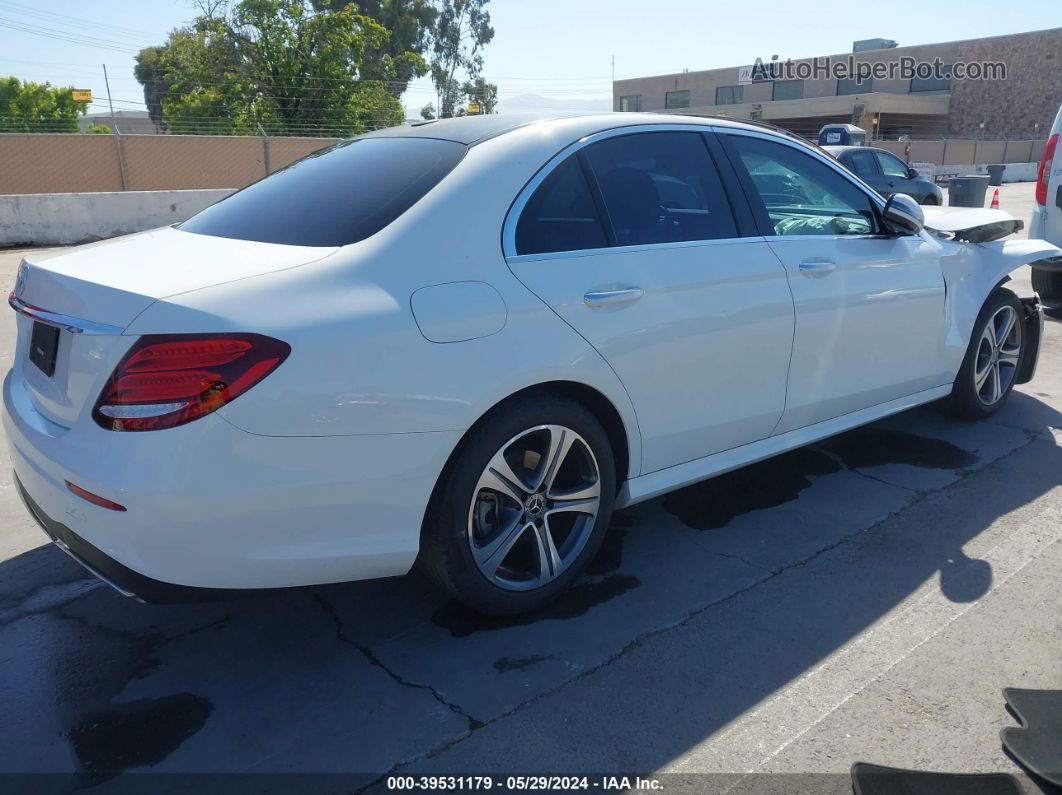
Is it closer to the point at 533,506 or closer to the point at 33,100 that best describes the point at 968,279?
the point at 533,506

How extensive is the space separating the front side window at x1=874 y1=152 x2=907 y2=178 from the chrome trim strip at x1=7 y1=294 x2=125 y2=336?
17324 mm

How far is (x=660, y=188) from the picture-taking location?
3508 mm

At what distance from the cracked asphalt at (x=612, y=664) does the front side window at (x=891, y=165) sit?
15.1 meters

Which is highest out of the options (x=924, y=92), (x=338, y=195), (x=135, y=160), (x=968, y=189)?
(x=924, y=92)

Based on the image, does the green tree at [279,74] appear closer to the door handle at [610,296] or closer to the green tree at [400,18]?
the green tree at [400,18]

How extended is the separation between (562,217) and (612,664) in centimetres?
154

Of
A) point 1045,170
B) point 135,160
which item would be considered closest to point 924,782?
point 1045,170

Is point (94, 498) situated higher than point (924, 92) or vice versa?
point (924, 92)

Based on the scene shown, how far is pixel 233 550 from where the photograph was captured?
7.97 ft

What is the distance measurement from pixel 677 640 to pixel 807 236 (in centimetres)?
192

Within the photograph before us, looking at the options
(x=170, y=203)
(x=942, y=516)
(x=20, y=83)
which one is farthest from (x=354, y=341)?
(x=20, y=83)

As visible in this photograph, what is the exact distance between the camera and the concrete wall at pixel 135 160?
18.3m

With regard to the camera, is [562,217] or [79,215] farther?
[79,215]

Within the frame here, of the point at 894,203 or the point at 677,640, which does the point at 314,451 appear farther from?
the point at 894,203
